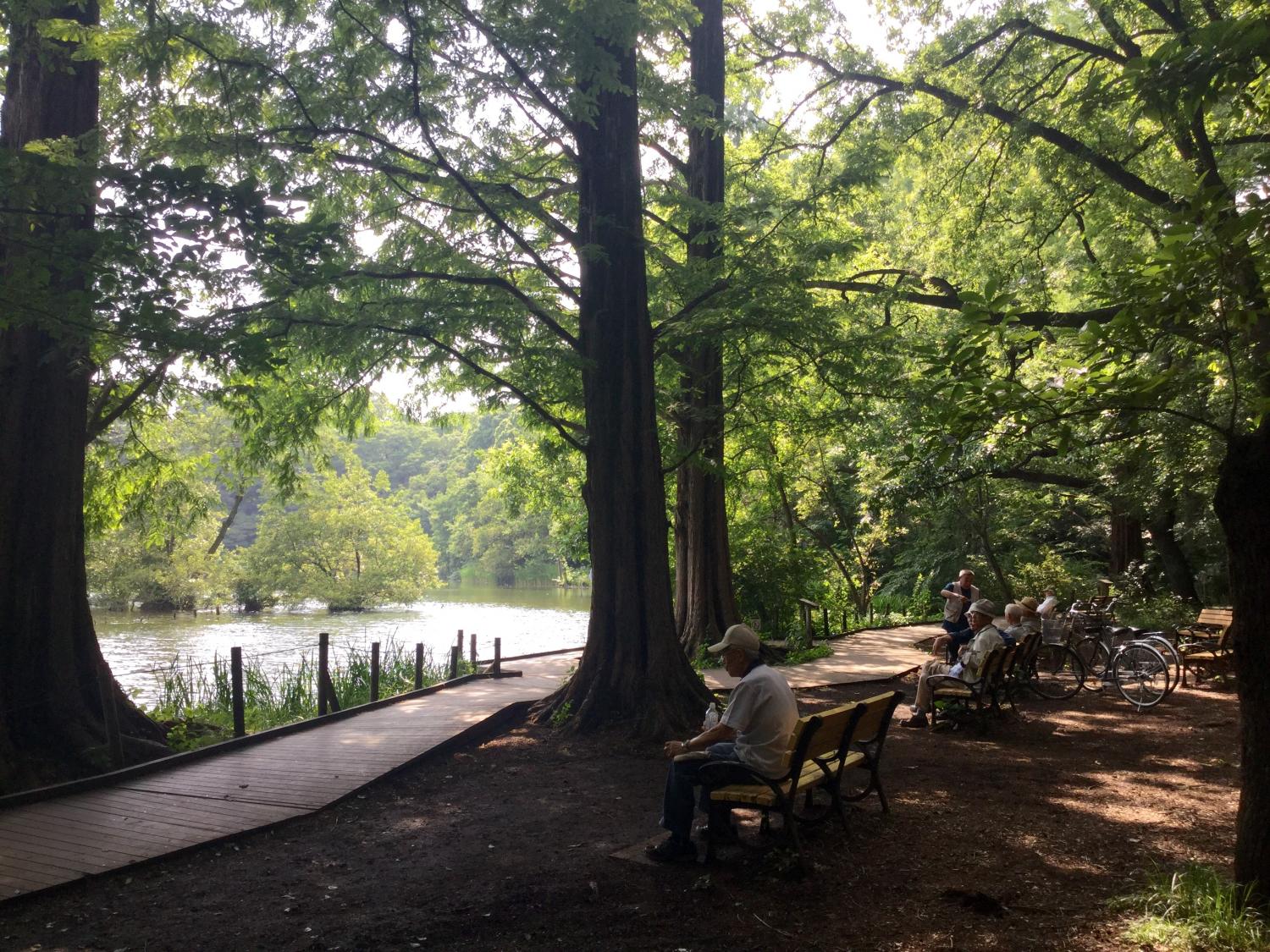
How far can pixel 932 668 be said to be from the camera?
10047mm

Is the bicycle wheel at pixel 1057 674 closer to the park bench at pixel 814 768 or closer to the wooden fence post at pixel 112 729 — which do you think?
the park bench at pixel 814 768

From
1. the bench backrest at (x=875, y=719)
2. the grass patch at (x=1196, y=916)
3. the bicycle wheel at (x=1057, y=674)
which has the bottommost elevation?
the grass patch at (x=1196, y=916)

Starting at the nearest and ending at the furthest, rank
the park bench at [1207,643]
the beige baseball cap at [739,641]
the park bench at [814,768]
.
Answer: the park bench at [814,768] < the beige baseball cap at [739,641] < the park bench at [1207,643]

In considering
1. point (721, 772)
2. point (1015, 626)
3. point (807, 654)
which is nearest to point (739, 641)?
point (721, 772)

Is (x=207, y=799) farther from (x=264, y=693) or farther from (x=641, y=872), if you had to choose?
(x=264, y=693)


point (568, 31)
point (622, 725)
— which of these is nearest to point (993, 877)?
point (622, 725)

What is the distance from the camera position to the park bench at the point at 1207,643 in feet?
38.9

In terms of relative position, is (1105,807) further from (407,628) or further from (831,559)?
(407,628)

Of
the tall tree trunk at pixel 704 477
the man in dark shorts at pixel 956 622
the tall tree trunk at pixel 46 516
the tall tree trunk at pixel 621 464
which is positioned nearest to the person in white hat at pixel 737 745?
the tall tree trunk at pixel 621 464

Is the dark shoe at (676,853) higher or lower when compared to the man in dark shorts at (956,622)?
lower

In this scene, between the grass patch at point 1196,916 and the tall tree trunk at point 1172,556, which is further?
the tall tree trunk at point 1172,556

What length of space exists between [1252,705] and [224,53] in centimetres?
906

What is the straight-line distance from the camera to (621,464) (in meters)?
9.84

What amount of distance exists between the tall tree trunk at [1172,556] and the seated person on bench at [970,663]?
36.6 feet
